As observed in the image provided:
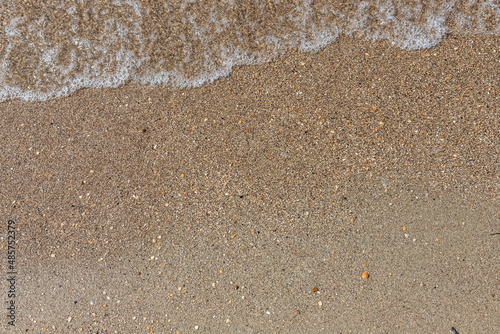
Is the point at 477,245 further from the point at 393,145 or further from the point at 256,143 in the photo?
the point at 256,143

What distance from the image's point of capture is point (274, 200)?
222cm

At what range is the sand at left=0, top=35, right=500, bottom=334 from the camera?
2.08 m

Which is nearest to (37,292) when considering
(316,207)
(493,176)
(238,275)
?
(238,275)

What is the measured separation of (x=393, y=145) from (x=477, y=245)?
775 mm

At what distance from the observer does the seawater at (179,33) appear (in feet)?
8.08

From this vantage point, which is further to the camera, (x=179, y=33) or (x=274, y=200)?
(x=179, y=33)

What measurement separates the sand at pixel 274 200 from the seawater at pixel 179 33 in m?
0.13

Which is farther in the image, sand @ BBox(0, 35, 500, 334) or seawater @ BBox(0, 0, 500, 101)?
seawater @ BBox(0, 0, 500, 101)

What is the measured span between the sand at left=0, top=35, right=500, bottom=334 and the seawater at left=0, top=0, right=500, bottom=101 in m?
0.13

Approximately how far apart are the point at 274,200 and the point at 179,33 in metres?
1.49

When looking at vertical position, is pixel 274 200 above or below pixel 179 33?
below

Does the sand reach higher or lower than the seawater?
lower

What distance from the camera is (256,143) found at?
2.30 m

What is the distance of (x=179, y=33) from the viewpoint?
2.62 metres
